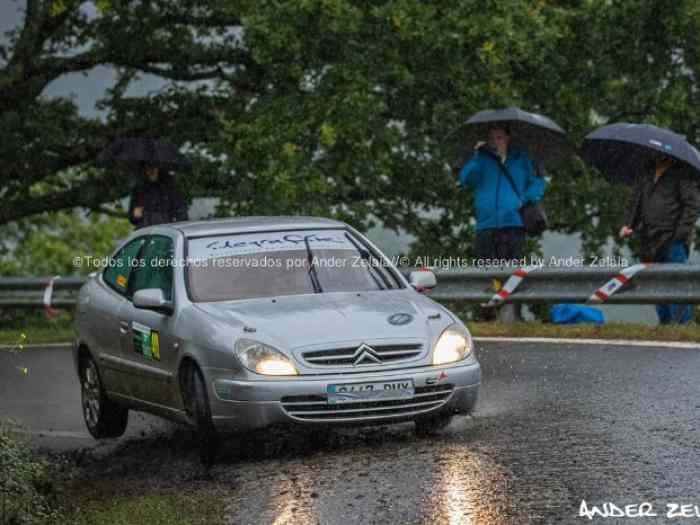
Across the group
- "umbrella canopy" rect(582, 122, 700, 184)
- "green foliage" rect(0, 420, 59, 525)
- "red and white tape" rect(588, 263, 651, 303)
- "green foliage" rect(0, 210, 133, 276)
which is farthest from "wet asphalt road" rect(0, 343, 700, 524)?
"green foliage" rect(0, 210, 133, 276)

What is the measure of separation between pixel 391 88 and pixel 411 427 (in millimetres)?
14217

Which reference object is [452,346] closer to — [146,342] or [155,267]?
[146,342]

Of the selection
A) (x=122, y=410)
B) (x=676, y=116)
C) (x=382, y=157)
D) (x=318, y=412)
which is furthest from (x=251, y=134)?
(x=318, y=412)

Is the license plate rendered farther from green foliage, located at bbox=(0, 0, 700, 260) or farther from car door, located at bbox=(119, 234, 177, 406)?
green foliage, located at bbox=(0, 0, 700, 260)

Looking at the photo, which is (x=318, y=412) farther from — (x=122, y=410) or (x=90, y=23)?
(x=90, y=23)

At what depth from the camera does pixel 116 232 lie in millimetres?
76625

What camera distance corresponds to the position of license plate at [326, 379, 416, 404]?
9.21 meters

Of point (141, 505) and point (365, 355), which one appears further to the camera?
point (365, 355)

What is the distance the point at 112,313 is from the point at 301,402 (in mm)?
2421

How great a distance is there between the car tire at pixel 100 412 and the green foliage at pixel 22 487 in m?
1.84

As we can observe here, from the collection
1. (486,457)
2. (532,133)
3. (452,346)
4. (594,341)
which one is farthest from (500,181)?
(486,457)

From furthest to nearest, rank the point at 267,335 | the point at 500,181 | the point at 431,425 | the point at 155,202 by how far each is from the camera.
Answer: the point at 155,202, the point at 500,181, the point at 431,425, the point at 267,335

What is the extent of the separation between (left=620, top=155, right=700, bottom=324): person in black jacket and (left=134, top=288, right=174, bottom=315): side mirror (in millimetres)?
6849

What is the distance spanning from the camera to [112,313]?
1119 centimetres
